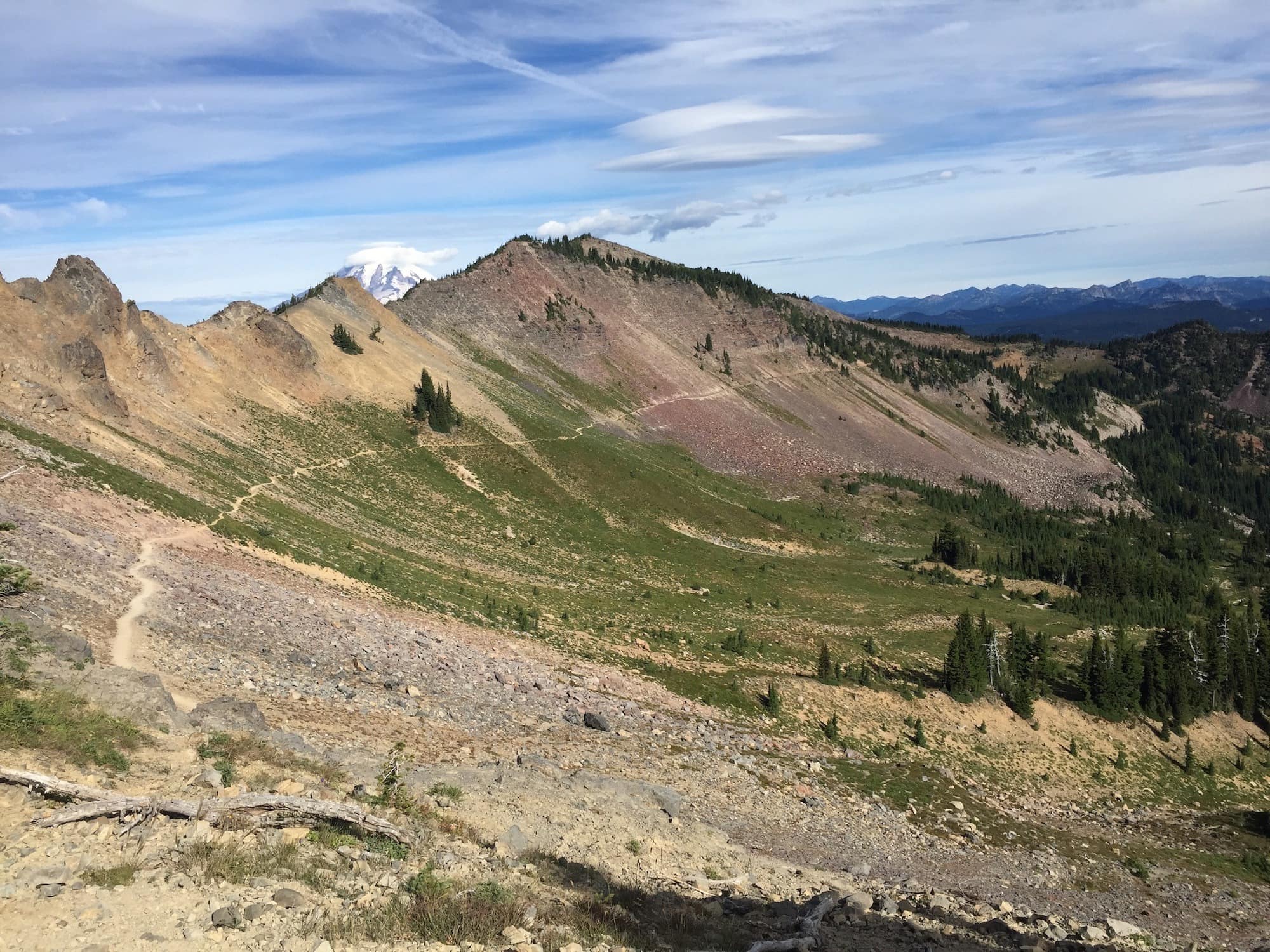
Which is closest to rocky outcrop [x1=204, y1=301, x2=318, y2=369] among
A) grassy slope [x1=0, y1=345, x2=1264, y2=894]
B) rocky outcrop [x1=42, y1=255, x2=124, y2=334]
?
grassy slope [x1=0, y1=345, x2=1264, y2=894]

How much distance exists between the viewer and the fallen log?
1241cm

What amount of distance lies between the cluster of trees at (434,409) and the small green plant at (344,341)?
7590mm

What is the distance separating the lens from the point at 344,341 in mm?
78562

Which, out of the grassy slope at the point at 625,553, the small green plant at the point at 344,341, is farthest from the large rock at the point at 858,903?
the small green plant at the point at 344,341

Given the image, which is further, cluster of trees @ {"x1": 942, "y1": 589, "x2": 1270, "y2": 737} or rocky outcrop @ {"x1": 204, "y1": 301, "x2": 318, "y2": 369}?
rocky outcrop @ {"x1": 204, "y1": 301, "x2": 318, "y2": 369}

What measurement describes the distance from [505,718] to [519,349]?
293 ft

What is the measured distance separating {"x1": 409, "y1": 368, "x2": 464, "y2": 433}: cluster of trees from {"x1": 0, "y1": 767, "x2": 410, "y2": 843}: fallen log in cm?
6048

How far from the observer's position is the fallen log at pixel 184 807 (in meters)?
12.4

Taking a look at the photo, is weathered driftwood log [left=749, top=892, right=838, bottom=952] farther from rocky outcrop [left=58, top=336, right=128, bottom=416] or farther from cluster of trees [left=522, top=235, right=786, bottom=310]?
cluster of trees [left=522, top=235, right=786, bottom=310]

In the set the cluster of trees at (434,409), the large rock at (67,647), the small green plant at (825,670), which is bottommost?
the small green plant at (825,670)

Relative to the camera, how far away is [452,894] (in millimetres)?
12805

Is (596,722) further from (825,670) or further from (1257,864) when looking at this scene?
(1257,864)

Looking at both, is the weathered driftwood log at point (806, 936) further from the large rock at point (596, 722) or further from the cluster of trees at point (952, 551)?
the cluster of trees at point (952, 551)

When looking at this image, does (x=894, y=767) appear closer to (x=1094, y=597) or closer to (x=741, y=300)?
(x=1094, y=597)
